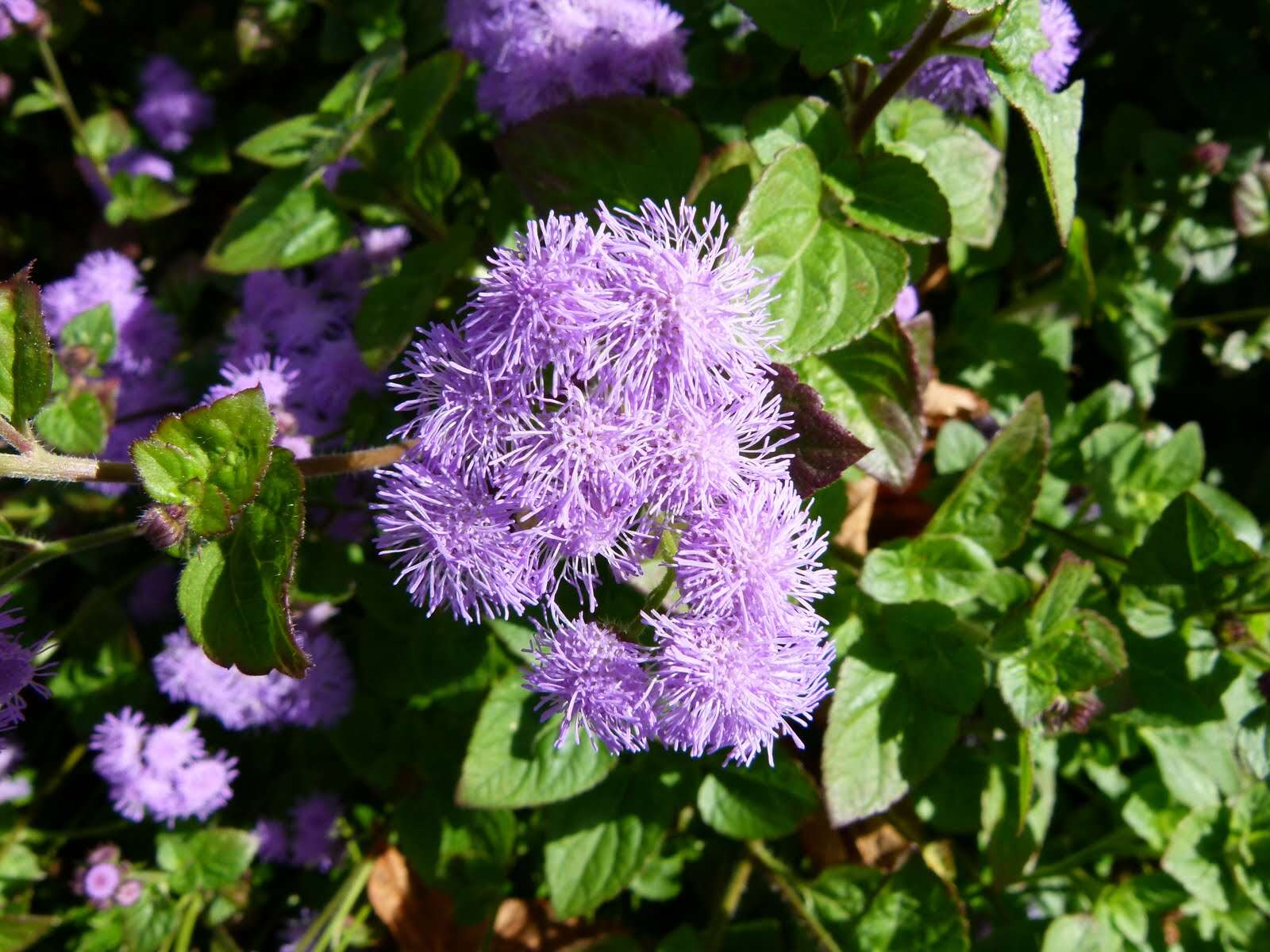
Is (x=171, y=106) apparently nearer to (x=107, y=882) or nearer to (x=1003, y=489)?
(x=107, y=882)

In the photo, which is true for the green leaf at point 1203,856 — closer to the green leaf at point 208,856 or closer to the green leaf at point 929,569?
the green leaf at point 929,569

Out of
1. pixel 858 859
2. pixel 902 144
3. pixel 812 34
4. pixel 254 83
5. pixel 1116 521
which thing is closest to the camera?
pixel 812 34

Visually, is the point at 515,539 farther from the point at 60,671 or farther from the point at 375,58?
the point at 60,671

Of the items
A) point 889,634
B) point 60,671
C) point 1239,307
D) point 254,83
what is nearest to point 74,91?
point 254,83

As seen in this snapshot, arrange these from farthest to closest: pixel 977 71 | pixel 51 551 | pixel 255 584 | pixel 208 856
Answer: pixel 208 856 < pixel 977 71 < pixel 51 551 < pixel 255 584

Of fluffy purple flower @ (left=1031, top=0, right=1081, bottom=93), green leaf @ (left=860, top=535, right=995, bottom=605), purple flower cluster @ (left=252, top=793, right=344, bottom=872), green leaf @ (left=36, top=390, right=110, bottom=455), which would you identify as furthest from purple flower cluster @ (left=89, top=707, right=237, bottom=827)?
fluffy purple flower @ (left=1031, top=0, right=1081, bottom=93)

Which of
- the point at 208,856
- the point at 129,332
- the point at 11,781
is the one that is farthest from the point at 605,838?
the point at 129,332

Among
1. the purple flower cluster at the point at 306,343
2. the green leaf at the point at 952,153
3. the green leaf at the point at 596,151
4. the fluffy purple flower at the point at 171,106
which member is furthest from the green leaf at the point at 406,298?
the fluffy purple flower at the point at 171,106

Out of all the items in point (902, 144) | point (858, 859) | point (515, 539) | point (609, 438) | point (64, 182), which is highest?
point (902, 144)
